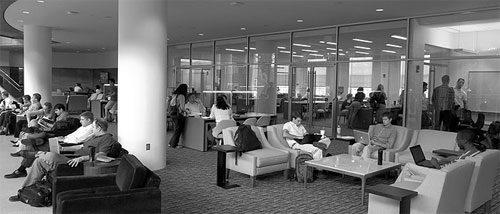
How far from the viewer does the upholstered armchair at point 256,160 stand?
5.95m

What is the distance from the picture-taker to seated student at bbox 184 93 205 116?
31.5 feet

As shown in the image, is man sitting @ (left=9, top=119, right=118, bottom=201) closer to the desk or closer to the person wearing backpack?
the desk

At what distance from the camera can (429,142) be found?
22.7ft

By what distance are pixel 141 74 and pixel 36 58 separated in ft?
27.0

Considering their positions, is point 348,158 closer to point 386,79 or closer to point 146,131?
point 146,131

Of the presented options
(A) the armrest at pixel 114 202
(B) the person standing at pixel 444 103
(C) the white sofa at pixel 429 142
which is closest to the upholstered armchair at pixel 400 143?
(C) the white sofa at pixel 429 142

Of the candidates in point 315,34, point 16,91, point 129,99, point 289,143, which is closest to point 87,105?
point 16,91

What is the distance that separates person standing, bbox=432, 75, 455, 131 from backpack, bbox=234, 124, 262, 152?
538cm

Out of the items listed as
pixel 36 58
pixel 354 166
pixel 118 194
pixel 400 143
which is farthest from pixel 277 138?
pixel 36 58

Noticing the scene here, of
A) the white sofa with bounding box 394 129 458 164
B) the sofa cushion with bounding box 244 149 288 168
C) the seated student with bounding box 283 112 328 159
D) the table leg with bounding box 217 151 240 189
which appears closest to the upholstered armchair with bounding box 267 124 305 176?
the seated student with bounding box 283 112 328 159

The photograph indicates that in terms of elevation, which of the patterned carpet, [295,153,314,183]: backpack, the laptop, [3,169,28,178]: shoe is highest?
the laptop

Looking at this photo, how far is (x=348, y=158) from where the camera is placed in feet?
20.4

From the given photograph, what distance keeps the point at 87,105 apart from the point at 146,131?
13760 mm

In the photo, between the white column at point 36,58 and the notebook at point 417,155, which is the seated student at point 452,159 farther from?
the white column at point 36,58
